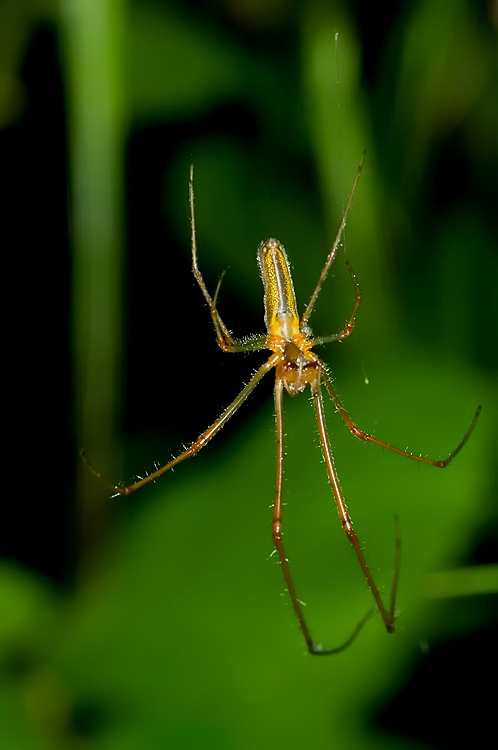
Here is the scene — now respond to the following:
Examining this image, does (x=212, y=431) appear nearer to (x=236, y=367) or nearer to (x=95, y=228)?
(x=236, y=367)

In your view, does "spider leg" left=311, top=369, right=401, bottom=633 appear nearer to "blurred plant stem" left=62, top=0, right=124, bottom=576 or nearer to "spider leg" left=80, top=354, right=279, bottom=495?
"spider leg" left=80, top=354, right=279, bottom=495

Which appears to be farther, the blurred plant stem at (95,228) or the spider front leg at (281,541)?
the blurred plant stem at (95,228)

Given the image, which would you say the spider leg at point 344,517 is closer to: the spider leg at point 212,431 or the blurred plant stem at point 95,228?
the spider leg at point 212,431

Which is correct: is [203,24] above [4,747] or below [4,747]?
above

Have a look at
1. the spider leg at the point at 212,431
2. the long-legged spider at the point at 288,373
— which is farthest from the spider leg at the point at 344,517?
the spider leg at the point at 212,431

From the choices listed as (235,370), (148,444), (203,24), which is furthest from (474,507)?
(203,24)

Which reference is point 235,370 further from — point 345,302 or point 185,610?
point 185,610
